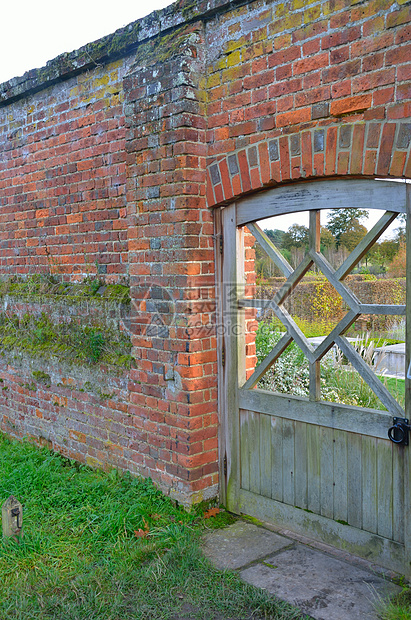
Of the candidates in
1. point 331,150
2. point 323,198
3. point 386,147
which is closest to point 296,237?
point 323,198

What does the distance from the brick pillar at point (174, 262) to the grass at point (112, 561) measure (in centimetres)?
31

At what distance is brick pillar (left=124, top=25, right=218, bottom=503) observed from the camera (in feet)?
12.1

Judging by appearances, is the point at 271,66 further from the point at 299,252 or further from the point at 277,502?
the point at 277,502

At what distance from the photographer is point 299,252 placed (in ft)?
11.2

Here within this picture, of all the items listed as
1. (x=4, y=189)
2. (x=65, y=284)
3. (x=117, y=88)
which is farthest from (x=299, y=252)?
(x=4, y=189)

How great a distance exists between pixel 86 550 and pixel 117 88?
352 cm

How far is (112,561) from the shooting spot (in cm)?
319

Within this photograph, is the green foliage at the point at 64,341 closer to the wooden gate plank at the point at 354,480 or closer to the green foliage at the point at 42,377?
the green foliage at the point at 42,377

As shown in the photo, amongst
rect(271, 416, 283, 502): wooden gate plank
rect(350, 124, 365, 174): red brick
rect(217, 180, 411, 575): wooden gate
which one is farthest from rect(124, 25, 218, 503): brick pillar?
rect(350, 124, 365, 174): red brick

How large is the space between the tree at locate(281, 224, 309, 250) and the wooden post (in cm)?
241

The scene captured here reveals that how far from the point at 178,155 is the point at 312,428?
6.74 ft

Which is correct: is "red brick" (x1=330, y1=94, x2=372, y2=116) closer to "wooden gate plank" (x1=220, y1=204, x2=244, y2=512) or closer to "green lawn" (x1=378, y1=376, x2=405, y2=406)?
"wooden gate plank" (x1=220, y1=204, x2=244, y2=512)

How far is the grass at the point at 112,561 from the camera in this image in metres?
2.78

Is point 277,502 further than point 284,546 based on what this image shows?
Yes
